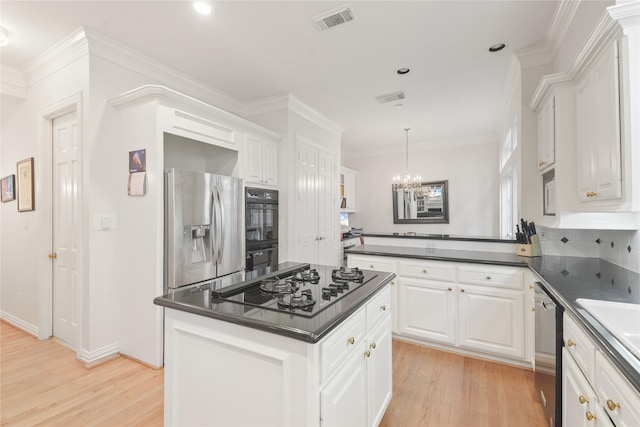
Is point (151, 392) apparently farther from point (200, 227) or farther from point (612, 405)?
point (612, 405)

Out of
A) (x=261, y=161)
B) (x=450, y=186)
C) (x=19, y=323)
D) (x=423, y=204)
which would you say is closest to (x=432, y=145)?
(x=450, y=186)

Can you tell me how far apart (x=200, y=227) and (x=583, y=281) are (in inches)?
113

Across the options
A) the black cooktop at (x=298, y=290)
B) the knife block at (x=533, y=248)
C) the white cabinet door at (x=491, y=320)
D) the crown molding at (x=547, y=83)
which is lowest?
the white cabinet door at (x=491, y=320)

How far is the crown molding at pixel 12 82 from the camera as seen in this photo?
3.06 meters

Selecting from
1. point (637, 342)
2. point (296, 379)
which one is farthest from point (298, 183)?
point (637, 342)

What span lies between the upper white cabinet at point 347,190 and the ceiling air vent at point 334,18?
3.86 meters

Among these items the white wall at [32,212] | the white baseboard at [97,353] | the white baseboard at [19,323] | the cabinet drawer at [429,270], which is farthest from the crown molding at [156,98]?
the white baseboard at [19,323]

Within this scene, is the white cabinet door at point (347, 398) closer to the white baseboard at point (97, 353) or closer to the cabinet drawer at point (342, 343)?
the cabinet drawer at point (342, 343)

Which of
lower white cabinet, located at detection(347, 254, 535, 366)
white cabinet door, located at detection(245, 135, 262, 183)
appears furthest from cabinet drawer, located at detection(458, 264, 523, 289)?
white cabinet door, located at detection(245, 135, 262, 183)

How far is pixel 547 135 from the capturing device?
2.30 meters

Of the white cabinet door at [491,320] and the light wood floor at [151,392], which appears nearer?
the light wood floor at [151,392]

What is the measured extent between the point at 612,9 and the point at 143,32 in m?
3.19

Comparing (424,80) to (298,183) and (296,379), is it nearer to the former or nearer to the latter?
(298,183)

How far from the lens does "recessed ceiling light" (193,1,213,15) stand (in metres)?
2.15
